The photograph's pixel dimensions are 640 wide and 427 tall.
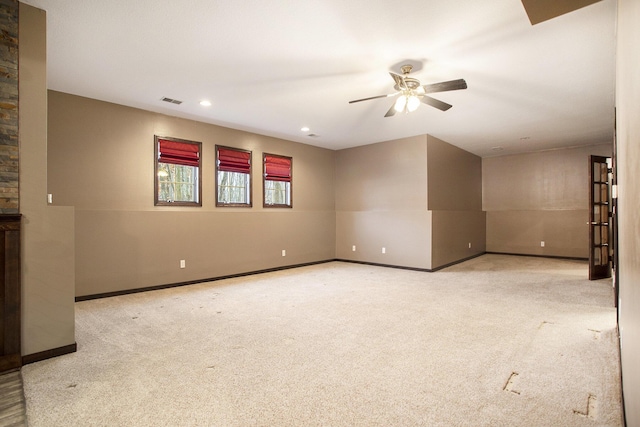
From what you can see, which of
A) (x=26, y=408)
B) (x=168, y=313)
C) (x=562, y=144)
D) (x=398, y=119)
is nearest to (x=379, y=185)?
(x=398, y=119)

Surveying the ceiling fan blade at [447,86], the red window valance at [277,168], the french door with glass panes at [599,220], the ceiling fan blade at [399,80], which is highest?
the ceiling fan blade at [399,80]

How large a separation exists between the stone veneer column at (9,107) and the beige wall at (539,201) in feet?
31.6

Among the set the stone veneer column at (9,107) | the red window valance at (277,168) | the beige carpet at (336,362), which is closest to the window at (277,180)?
the red window valance at (277,168)

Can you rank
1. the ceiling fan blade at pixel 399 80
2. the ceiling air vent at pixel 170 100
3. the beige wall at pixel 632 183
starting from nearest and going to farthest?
the beige wall at pixel 632 183 → the ceiling fan blade at pixel 399 80 → the ceiling air vent at pixel 170 100

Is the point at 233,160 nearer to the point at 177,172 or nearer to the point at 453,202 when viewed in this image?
the point at 177,172

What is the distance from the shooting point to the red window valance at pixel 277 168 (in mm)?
6652

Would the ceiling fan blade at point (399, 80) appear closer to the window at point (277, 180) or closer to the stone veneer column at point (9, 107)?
the stone veneer column at point (9, 107)

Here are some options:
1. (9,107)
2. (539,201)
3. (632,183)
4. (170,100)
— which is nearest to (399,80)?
(632,183)

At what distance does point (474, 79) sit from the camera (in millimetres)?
3930

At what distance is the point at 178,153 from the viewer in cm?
537

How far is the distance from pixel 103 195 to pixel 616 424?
221 inches

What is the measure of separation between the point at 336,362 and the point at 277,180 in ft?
15.8

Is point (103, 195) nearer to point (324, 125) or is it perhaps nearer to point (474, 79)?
point (324, 125)

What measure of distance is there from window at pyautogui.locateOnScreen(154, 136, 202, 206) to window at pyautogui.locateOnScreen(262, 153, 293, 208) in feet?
4.67
